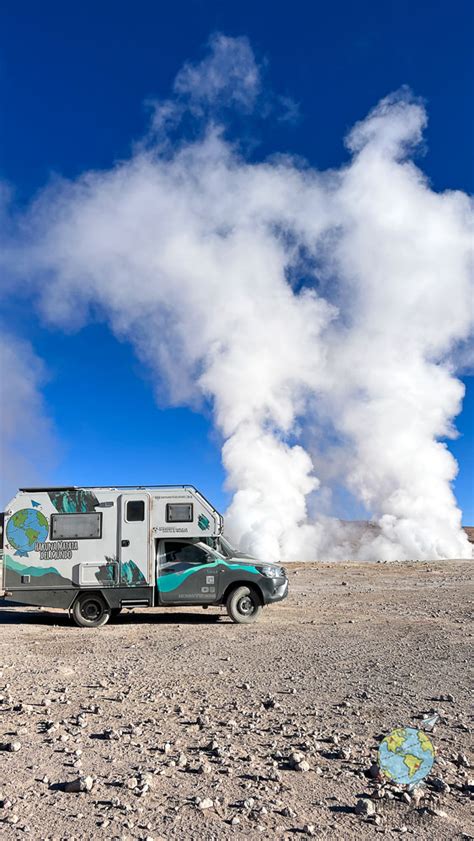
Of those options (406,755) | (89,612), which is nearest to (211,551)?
(89,612)

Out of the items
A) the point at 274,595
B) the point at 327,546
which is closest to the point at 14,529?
the point at 274,595

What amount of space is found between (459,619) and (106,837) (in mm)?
12933

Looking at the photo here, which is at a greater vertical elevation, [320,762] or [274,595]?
[274,595]

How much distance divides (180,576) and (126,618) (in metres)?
2.90

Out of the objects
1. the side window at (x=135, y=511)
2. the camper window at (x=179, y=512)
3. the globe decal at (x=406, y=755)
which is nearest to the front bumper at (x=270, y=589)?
the camper window at (x=179, y=512)

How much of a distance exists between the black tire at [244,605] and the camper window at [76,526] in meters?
3.76

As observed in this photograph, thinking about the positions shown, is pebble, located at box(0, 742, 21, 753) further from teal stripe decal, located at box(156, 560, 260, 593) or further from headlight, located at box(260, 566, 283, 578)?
headlight, located at box(260, 566, 283, 578)

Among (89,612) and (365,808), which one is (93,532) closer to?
(89,612)

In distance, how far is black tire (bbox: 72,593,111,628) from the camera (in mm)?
15078

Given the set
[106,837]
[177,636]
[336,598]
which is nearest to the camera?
[106,837]

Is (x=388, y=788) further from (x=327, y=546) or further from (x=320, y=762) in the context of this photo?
(x=327, y=546)

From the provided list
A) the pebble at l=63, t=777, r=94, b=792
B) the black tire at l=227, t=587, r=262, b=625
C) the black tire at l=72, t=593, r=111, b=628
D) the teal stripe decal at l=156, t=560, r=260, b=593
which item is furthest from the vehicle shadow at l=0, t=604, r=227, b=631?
the pebble at l=63, t=777, r=94, b=792

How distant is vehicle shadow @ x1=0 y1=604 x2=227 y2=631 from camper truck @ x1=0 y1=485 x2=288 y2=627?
2.92ft

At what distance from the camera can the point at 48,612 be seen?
61.1 feet
